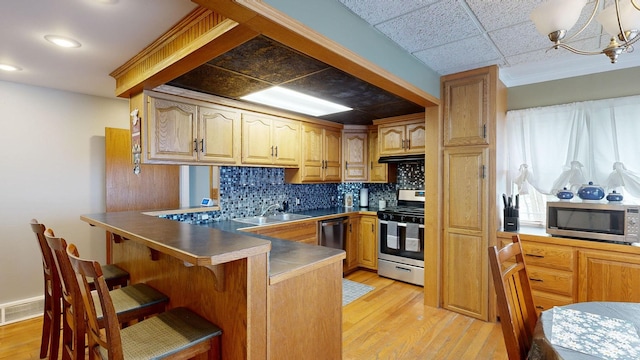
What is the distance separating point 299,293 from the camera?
154cm

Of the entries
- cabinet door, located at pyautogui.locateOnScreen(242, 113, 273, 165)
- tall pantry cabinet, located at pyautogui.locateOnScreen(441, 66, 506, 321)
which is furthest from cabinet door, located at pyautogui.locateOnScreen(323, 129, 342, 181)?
tall pantry cabinet, located at pyautogui.locateOnScreen(441, 66, 506, 321)

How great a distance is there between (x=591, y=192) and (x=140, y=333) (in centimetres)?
329

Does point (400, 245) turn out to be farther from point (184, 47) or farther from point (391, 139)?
point (184, 47)

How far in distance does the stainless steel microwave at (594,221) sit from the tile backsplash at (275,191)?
1841 mm

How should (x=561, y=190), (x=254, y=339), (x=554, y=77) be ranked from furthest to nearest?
(x=554, y=77) → (x=561, y=190) → (x=254, y=339)

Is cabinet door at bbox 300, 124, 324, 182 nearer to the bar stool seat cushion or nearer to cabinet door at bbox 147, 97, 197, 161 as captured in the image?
cabinet door at bbox 147, 97, 197, 161

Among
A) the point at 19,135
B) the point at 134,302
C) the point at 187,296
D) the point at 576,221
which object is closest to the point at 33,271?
the point at 19,135

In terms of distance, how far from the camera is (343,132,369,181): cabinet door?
454 cm

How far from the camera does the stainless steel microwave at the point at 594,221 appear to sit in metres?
2.24

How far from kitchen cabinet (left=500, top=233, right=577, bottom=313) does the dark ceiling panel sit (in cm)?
190

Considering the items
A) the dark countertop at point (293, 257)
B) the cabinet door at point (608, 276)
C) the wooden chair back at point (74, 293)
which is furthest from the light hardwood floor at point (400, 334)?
the wooden chair back at point (74, 293)

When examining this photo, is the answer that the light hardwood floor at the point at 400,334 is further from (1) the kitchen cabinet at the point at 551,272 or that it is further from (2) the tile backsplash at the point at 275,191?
(2) the tile backsplash at the point at 275,191

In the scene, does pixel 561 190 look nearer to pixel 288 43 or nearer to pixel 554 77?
pixel 554 77

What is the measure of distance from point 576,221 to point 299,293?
2.42 metres
